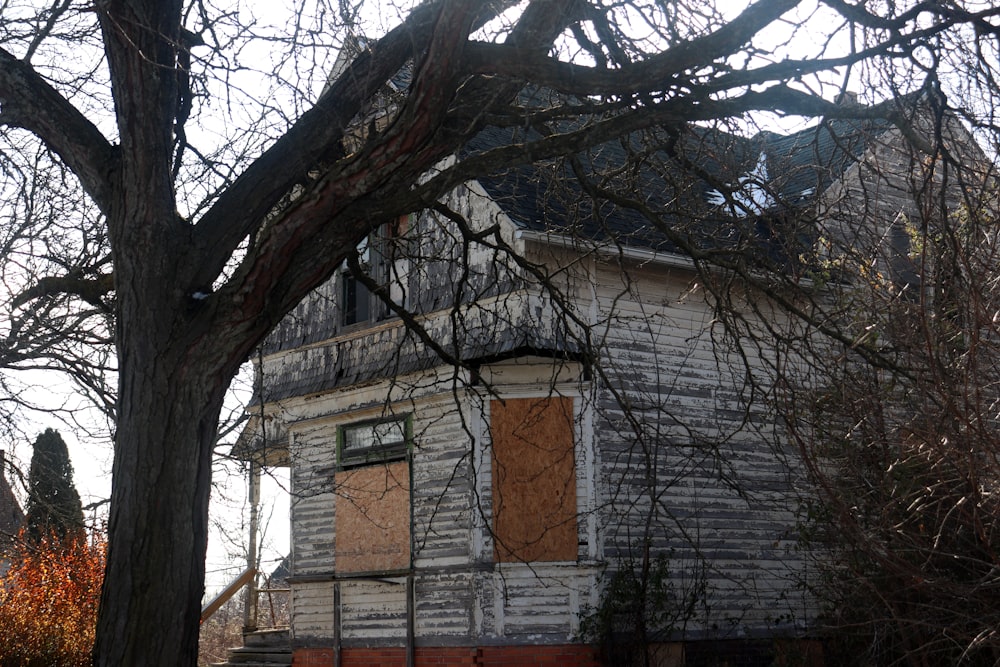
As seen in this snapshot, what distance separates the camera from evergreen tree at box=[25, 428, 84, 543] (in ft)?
49.9

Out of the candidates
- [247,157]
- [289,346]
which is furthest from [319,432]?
[247,157]

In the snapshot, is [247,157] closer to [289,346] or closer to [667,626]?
[667,626]

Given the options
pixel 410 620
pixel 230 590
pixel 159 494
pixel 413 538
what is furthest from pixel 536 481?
pixel 159 494

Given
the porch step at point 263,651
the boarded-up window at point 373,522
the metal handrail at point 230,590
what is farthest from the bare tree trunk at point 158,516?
the metal handrail at point 230,590

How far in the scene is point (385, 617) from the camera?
15.2 meters

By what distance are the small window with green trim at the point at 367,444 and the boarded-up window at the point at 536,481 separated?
1646mm

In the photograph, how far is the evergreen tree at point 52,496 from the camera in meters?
15.2

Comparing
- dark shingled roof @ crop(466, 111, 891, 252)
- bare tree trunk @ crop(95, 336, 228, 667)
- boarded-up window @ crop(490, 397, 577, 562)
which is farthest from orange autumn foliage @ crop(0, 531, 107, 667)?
dark shingled roof @ crop(466, 111, 891, 252)

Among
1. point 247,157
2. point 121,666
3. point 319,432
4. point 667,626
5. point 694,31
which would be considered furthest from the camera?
point 319,432

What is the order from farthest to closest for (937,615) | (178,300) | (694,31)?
(937,615)
(694,31)
(178,300)

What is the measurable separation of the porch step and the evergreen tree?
338 cm

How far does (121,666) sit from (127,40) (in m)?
3.71

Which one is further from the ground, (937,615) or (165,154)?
(165,154)

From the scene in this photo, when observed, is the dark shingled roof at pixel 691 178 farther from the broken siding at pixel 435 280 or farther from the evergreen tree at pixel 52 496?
the evergreen tree at pixel 52 496
